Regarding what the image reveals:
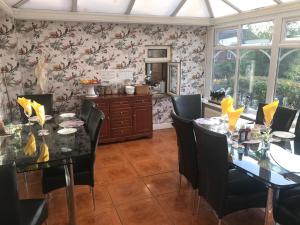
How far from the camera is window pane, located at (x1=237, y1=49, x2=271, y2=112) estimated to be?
400 cm

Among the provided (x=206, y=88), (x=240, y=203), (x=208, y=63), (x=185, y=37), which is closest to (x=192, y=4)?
(x=185, y=37)

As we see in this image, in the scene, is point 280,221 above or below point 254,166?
below

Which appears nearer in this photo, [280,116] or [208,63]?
[280,116]

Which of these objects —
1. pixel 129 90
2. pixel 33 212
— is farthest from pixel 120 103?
pixel 33 212

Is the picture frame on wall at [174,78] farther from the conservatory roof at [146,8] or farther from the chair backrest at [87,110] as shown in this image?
the chair backrest at [87,110]

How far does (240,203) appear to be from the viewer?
1950mm

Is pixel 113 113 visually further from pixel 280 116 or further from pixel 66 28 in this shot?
pixel 280 116

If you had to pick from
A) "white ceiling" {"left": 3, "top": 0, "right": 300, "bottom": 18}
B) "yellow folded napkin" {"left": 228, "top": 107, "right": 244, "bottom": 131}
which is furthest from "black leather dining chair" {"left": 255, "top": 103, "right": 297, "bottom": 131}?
"white ceiling" {"left": 3, "top": 0, "right": 300, "bottom": 18}

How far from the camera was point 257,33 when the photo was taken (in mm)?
4062

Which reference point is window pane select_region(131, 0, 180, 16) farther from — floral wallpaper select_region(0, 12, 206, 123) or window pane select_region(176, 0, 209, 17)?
floral wallpaper select_region(0, 12, 206, 123)

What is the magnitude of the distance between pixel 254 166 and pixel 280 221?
447mm

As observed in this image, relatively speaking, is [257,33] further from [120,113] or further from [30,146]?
[30,146]

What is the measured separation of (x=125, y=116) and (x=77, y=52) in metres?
1.43

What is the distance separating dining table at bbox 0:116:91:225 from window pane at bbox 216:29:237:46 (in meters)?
3.31
